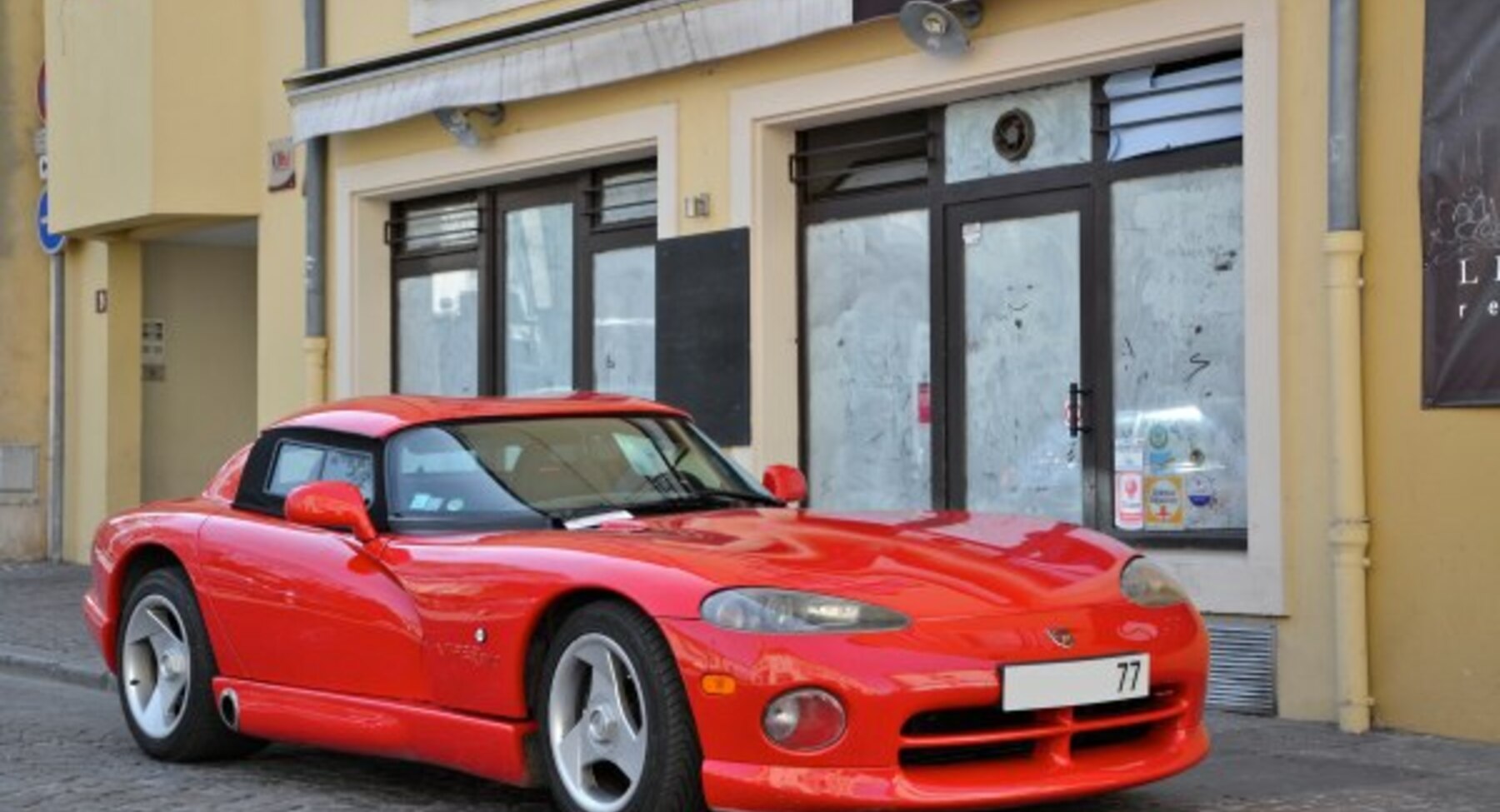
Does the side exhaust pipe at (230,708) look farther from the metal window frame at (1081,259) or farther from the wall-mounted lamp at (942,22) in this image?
the wall-mounted lamp at (942,22)

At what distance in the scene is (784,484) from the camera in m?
7.73

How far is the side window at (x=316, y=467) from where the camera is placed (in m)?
7.46

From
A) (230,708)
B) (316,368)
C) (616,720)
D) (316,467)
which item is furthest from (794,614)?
(316,368)

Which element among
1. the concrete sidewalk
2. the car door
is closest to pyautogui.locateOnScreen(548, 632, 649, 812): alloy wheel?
the car door

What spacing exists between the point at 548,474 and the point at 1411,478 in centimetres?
352

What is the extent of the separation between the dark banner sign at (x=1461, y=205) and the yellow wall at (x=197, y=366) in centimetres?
1206

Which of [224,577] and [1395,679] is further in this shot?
[1395,679]

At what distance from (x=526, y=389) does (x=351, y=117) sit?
2.17 m

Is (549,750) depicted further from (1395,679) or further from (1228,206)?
(1228,206)

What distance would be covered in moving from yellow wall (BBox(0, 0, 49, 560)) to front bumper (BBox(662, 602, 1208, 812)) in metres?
13.5

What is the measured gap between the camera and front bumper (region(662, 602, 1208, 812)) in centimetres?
562

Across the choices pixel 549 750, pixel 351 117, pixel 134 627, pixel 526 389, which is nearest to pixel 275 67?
pixel 351 117

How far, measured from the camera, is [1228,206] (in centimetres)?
955

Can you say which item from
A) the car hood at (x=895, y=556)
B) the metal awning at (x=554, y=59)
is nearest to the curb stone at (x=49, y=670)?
the metal awning at (x=554, y=59)
